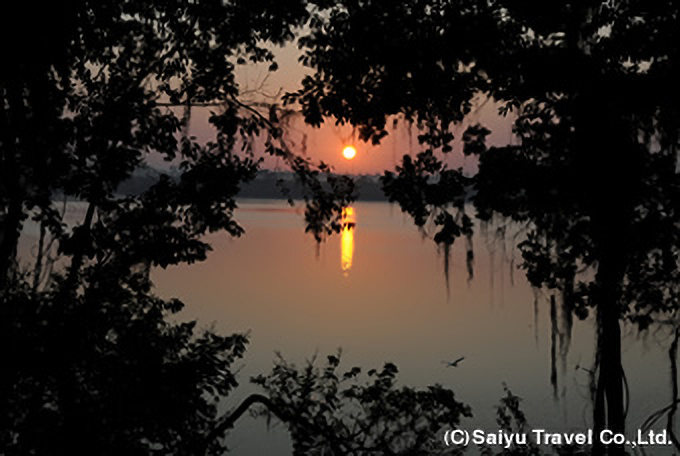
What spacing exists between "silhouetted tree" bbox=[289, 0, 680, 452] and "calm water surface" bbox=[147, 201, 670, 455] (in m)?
27.7

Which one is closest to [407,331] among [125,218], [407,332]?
[407,332]

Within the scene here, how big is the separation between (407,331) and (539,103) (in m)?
86.8

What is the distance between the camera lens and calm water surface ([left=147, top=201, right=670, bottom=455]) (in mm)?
66188

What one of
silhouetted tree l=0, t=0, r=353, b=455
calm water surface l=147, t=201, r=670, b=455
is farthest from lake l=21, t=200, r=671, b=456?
silhouetted tree l=0, t=0, r=353, b=455

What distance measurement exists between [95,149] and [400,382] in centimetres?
6435

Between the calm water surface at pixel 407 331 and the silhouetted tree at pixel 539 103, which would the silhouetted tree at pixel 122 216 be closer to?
the silhouetted tree at pixel 539 103

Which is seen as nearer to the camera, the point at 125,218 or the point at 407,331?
the point at 125,218

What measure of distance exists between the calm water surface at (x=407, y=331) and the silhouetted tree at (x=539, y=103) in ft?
90.7

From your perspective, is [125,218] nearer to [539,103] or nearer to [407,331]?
[539,103]

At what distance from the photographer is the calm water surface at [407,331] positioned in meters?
66.2

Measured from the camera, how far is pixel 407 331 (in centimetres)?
9356

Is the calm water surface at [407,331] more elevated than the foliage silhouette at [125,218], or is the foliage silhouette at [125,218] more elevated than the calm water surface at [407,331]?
the foliage silhouette at [125,218]

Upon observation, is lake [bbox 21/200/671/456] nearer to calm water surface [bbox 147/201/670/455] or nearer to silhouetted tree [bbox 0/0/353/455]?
calm water surface [bbox 147/201/670/455]

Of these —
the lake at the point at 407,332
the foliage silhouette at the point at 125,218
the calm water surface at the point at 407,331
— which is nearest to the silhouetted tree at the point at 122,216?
the foliage silhouette at the point at 125,218
